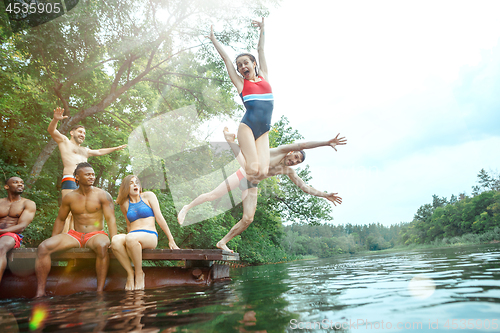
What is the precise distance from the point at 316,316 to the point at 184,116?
16576 millimetres

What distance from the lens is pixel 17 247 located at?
14.8 feet

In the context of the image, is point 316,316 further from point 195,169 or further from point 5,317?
point 195,169

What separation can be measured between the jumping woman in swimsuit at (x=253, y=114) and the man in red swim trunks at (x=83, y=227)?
7.90 feet

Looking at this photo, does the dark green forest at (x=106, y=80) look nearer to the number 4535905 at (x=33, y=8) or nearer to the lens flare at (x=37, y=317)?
the number 4535905 at (x=33, y=8)

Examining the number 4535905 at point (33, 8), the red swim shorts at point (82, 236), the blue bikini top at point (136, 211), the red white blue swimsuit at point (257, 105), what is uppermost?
the number 4535905 at point (33, 8)

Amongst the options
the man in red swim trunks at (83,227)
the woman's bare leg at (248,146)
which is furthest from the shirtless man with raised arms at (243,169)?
the man in red swim trunks at (83,227)

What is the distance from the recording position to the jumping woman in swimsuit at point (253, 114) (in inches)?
132

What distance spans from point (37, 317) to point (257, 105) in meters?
2.67

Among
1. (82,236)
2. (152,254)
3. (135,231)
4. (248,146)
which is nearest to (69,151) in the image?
(82,236)

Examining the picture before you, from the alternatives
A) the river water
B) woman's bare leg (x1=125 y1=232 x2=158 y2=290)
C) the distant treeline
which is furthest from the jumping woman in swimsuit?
the distant treeline

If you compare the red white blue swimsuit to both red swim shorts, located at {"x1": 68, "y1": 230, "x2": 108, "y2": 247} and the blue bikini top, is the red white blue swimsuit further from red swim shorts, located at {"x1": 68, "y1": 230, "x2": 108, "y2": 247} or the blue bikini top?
red swim shorts, located at {"x1": 68, "y1": 230, "x2": 108, "y2": 247}

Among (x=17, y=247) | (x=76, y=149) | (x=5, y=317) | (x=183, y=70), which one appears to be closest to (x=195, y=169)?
(x=183, y=70)

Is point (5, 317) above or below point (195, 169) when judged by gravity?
below

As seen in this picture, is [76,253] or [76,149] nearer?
[76,253]
